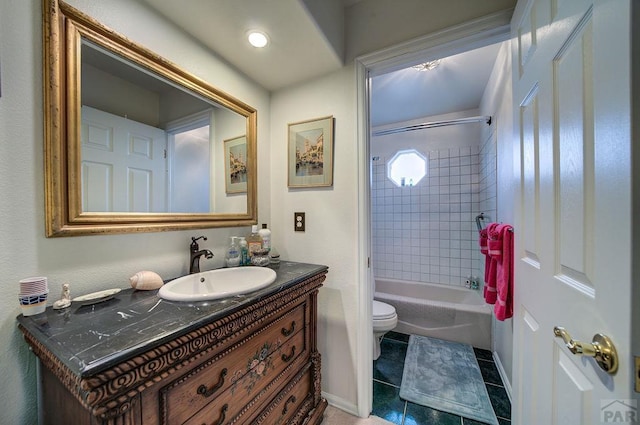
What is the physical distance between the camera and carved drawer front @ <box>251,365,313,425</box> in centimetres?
99

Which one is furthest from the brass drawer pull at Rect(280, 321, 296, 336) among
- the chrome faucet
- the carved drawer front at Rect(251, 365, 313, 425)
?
the chrome faucet

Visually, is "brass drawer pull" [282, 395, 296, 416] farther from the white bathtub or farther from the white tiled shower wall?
the white tiled shower wall

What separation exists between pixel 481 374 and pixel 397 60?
227cm

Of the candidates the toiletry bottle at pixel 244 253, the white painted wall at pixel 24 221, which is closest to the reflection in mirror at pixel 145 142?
the white painted wall at pixel 24 221

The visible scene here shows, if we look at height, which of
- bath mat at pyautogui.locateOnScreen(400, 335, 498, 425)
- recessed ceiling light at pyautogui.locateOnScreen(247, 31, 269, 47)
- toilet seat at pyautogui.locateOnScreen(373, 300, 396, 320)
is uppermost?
recessed ceiling light at pyautogui.locateOnScreen(247, 31, 269, 47)

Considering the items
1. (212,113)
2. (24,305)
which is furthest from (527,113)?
(24,305)

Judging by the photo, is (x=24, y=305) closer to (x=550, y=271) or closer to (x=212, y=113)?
(x=212, y=113)

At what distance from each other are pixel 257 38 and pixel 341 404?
2.19 m

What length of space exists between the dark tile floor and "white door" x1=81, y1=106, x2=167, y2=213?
1.76 metres

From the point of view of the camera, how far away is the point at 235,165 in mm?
1480

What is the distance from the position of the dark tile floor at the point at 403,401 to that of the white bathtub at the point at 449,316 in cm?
15

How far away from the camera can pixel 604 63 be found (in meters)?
0.49

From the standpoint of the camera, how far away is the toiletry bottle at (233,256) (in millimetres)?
1331

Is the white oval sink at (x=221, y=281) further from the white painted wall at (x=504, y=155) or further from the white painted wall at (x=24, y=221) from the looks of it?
the white painted wall at (x=504, y=155)
